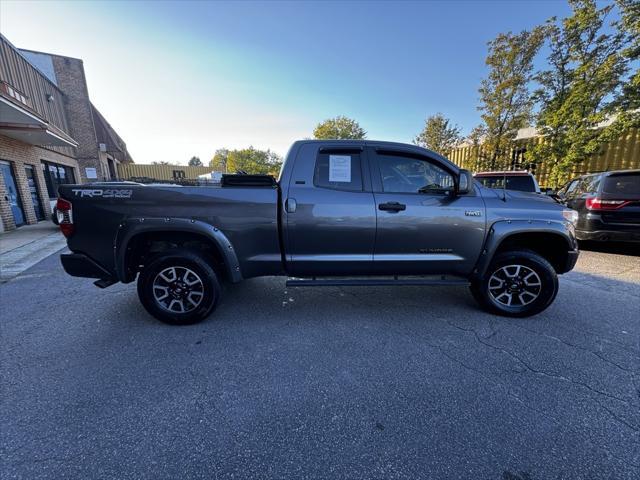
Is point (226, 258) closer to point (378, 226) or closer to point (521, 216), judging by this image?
point (378, 226)

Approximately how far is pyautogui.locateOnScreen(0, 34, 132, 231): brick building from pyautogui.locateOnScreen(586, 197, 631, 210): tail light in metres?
13.6

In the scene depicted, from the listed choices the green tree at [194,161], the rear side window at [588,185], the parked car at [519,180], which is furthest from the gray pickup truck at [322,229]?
the green tree at [194,161]

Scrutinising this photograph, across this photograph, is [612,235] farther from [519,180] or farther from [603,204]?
[519,180]

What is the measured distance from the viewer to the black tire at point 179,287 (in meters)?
2.96

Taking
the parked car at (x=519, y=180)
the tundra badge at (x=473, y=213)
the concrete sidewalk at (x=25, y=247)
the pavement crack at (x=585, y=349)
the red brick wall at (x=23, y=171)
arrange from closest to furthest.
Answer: the pavement crack at (x=585, y=349), the tundra badge at (x=473, y=213), the concrete sidewalk at (x=25, y=247), the parked car at (x=519, y=180), the red brick wall at (x=23, y=171)

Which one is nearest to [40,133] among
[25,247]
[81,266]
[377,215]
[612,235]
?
[25,247]

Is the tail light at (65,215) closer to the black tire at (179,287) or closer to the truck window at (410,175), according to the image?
the black tire at (179,287)

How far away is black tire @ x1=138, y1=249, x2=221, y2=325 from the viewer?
296 cm

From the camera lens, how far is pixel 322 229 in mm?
2996

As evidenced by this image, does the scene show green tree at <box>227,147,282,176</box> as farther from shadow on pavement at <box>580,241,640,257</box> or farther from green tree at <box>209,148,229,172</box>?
shadow on pavement at <box>580,241,640,257</box>

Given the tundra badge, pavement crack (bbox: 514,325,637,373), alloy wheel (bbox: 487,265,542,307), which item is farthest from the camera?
alloy wheel (bbox: 487,265,542,307)

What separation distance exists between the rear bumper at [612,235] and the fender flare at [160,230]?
275 inches

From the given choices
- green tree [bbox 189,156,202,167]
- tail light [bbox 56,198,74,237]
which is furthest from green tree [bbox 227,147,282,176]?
green tree [bbox 189,156,202,167]

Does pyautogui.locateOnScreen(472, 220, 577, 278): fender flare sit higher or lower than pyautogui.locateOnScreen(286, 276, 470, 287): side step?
higher
